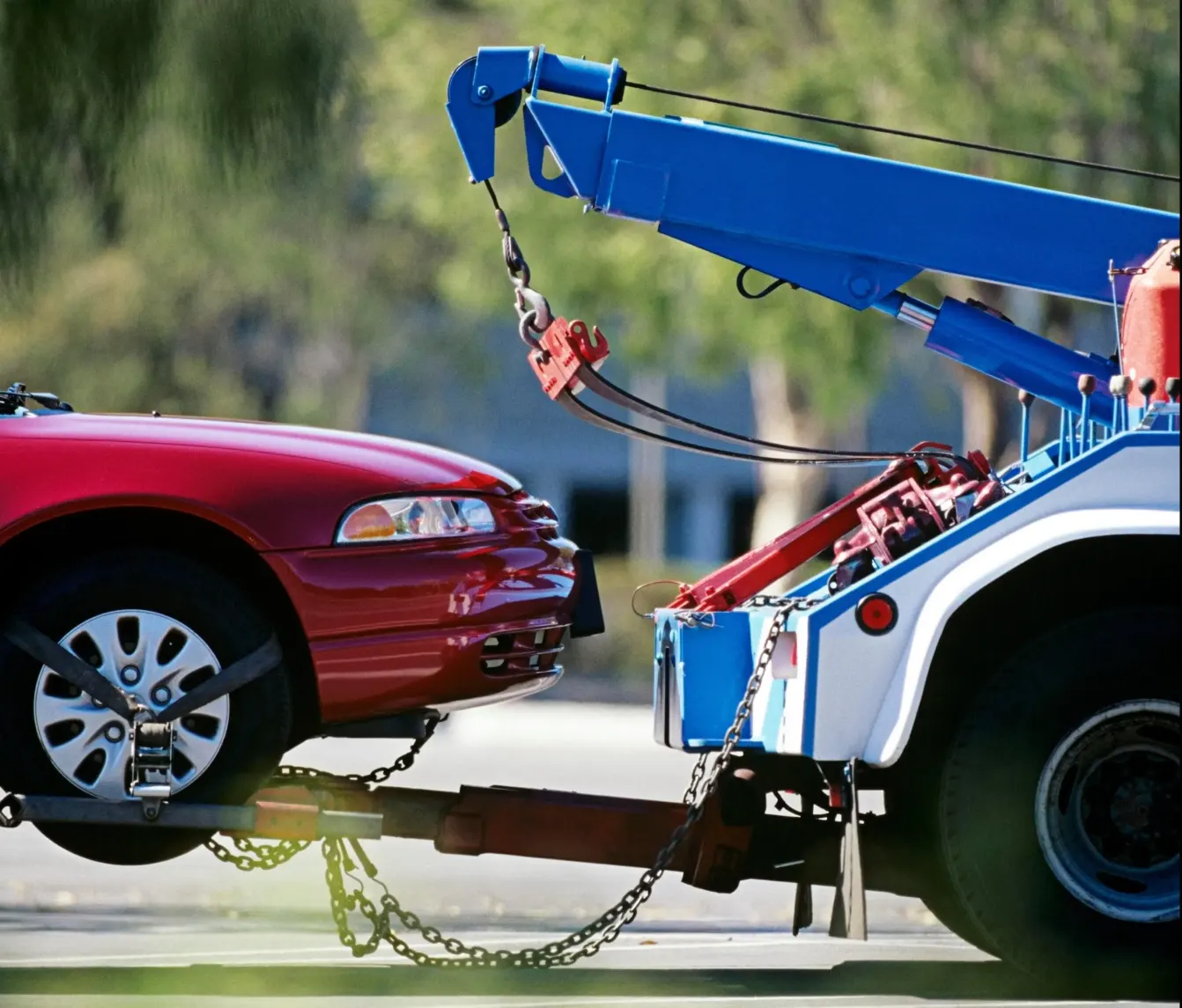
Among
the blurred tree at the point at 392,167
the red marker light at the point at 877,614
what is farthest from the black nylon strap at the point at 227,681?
the blurred tree at the point at 392,167

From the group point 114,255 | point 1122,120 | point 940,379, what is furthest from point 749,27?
point 114,255

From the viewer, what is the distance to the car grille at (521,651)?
5836 mm

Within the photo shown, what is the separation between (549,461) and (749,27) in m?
15.2

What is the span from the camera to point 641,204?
611 centimetres

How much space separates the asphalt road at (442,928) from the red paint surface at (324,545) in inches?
34.2

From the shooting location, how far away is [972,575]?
5363 millimetres

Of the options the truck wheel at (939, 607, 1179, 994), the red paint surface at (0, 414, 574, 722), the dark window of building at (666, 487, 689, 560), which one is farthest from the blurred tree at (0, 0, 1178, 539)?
the dark window of building at (666, 487, 689, 560)

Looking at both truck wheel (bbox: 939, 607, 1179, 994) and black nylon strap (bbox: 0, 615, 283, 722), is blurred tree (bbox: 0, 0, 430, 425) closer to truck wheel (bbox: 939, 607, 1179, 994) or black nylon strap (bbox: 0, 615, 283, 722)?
black nylon strap (bbox: 0, 615, 283, 722)

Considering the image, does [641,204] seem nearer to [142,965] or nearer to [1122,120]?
[142,965]

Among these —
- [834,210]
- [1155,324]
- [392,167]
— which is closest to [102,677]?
[834,210]

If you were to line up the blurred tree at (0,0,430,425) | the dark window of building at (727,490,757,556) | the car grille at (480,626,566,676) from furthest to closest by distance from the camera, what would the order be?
1. the dark window of building at (727,490,757,556)
2. the blurred tree at (0,0,430,425)
3. the car grille at (480,626,566,676)

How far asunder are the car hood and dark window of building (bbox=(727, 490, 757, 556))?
29.4 m

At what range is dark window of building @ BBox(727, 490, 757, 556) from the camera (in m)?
35.5

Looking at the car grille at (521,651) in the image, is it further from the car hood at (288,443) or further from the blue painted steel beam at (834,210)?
the blue painted steel beam at (834,210)
